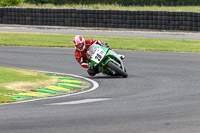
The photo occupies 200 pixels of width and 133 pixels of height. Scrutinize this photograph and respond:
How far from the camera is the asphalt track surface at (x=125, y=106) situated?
26.0 feet

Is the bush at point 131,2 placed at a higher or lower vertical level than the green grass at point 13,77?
lower

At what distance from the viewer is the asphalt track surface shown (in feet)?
26.0

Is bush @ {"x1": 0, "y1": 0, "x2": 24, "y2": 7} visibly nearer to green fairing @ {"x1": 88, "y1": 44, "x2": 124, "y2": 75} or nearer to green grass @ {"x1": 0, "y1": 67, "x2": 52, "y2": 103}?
green grass @ {"x1": 0, "y1": 67, "x2": 52, "y2": 103}

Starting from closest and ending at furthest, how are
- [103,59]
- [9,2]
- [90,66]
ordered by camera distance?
[103,59]
[90,66]
[9,2]

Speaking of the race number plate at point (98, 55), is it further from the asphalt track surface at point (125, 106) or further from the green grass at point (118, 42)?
the green grass at point (118, 42)

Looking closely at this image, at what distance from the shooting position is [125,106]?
33.0 ft

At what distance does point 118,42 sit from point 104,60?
1246 centimetres

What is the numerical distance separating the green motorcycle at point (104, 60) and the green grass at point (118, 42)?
8.57 meters

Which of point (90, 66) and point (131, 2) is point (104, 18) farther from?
point (131, 2)

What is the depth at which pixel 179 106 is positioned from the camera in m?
9.85

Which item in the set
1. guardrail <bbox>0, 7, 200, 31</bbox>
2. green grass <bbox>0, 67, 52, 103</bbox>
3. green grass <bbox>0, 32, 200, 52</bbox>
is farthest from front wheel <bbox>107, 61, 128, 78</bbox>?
guardrail <bbox>0, 7, 200, 31</bbox>

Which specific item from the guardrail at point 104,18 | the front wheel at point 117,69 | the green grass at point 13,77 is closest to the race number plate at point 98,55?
the front wheel at point 117,69

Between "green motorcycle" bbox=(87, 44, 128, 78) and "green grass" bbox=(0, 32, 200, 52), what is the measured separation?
28.1 feet

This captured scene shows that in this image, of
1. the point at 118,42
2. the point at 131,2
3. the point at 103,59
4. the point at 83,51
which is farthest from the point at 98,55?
the point at 131,2
